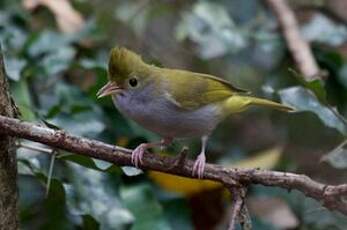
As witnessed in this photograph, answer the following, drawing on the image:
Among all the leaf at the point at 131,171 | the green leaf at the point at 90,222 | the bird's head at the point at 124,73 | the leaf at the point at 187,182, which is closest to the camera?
the leaf at the point at 131,171

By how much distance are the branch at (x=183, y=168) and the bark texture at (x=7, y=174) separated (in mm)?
75

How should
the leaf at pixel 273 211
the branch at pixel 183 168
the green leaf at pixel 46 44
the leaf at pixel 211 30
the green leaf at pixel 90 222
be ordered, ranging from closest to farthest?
the branch at pixel 183 168 < the green leaf at pixel 90 222 < the green leaf at pixel 46 44 < the leaf at pixel 211 30 < the leaf at pixel 273 211

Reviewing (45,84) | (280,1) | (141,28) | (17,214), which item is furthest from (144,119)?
(141,28)

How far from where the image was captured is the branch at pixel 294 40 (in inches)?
145

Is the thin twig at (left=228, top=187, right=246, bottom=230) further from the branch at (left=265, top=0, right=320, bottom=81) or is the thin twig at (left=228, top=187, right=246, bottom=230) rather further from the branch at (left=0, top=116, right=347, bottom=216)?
the branch at (left=265, top=0, right=320, bottom=81)

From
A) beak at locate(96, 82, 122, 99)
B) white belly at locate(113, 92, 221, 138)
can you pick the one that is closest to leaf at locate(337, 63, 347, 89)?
white belly at locate(113, 92, 221, 138)

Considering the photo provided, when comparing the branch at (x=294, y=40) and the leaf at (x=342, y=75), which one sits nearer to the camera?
the branch at (x=294, y=40)

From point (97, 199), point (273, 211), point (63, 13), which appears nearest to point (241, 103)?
point (97, 199)

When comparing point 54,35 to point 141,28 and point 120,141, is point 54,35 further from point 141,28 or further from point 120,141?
point 141,28

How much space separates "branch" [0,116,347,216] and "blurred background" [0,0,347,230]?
0.16 metres

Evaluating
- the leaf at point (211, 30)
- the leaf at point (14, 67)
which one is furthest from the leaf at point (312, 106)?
the leaf at point (211, 30)

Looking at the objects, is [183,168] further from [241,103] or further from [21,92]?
[21,92]

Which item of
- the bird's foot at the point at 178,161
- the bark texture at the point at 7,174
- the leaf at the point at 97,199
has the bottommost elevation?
the bark texture at the point at 7,174

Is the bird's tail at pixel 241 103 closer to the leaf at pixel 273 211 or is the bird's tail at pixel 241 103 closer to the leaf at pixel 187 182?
the leaf at pixel 187 182
